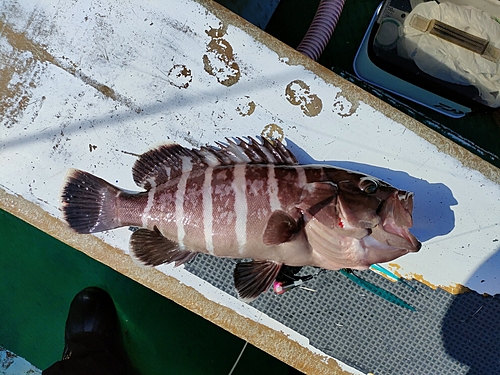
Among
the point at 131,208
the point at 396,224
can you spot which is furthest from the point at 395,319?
the point at 131,208

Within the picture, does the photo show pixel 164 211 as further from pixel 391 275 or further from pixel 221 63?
pixel 391 275

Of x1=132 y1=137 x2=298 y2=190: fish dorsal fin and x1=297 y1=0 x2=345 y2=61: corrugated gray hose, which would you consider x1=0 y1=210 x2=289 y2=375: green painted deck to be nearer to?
x1=132 y1=137 x2=298 y2=190: fish dorsal fin

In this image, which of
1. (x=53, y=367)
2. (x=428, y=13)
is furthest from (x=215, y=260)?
(x=428, y=13)

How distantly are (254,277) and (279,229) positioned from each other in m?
0.39

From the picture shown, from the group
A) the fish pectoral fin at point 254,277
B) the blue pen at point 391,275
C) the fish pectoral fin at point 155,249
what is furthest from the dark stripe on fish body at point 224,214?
the blue pen at point 391,275

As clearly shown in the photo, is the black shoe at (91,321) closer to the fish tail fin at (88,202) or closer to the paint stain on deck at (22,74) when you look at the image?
the fish tail fin at (88,202)

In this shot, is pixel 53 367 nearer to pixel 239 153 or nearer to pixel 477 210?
pixel 239 153

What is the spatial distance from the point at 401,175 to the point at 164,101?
1523mm

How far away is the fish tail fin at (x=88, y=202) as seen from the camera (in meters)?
2.33

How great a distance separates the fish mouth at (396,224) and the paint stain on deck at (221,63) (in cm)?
116

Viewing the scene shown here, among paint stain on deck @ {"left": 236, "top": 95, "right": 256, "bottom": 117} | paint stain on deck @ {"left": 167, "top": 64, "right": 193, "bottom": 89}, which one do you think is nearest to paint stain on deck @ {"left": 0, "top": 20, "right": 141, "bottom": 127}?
paint stain on deck @ {"left": 167, "top": 64, "right": 193, "bottom": 89}

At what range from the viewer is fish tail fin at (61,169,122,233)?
2.33 m

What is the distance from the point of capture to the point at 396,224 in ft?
6.76

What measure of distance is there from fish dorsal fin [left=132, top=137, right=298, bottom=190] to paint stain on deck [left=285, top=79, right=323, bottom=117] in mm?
285
